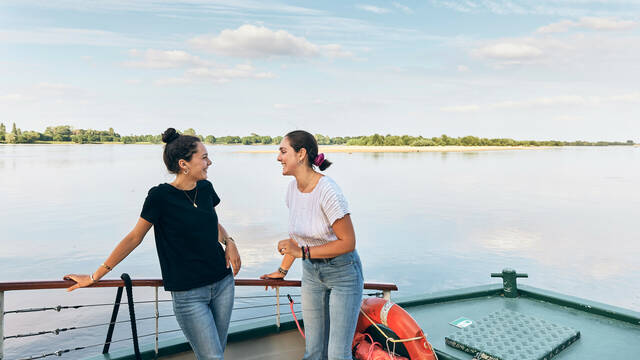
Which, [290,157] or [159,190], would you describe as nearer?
[159,190]

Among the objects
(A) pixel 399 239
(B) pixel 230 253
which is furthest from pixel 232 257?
(A) pixel 399 239

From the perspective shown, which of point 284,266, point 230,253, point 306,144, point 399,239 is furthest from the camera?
point 399,239

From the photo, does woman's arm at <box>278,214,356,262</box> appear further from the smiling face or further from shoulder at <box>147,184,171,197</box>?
shoulder at <box>147,184,171,197</box>

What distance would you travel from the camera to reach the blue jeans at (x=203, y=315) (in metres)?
2.20

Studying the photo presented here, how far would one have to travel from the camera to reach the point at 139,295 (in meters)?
13.4

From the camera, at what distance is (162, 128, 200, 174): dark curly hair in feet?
7.30

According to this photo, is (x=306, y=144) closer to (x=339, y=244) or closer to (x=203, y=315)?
(x=339, y=244)

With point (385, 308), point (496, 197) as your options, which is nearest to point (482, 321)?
point (385, 308)

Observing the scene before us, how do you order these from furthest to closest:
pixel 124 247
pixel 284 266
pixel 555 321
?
pixel 555 321, pixel 284 266, pixel 124 247

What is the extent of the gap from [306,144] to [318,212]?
0.34 m

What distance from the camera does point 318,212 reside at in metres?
2.25

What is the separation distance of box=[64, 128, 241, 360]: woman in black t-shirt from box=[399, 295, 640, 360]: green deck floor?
1.60 meters

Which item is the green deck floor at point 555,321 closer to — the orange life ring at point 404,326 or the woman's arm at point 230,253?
the orange life ring at point 404,326

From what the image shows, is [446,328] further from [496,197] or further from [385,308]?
[496,197]
